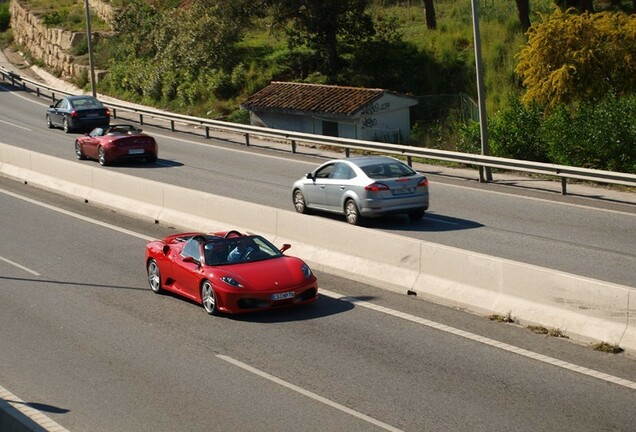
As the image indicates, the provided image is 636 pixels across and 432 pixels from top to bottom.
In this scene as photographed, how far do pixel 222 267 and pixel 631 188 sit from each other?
15.0 m

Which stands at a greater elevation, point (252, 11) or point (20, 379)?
point (252, 11)

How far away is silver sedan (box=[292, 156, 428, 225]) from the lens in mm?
23000

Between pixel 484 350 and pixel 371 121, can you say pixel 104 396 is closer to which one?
pixel 484 350

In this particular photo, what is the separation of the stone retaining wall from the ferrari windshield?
166 ft

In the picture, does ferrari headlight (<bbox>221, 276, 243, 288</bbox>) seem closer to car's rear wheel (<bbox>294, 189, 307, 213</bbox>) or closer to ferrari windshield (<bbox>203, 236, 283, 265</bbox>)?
ferrari windshield (<bbox>203, 236, 283, 265</bbox>)

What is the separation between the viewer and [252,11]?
5359cm

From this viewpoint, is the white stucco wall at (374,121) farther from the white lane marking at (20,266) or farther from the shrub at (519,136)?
the white lane marking at (20,266)

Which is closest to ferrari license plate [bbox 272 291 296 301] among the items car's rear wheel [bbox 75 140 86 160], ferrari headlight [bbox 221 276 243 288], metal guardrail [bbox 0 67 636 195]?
ferrari headlight [bbox 221 276 243 288]

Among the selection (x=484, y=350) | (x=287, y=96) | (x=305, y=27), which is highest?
(x=305, y=27)

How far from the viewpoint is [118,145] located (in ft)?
114

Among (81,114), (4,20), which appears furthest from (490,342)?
(4,20)

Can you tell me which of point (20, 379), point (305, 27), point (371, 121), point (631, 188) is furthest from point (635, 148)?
point (305, 27)

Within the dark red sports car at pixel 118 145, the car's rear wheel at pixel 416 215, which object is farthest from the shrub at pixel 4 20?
the car's rear wheel at pixel 416 215

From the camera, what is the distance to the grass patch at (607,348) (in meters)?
13.3
